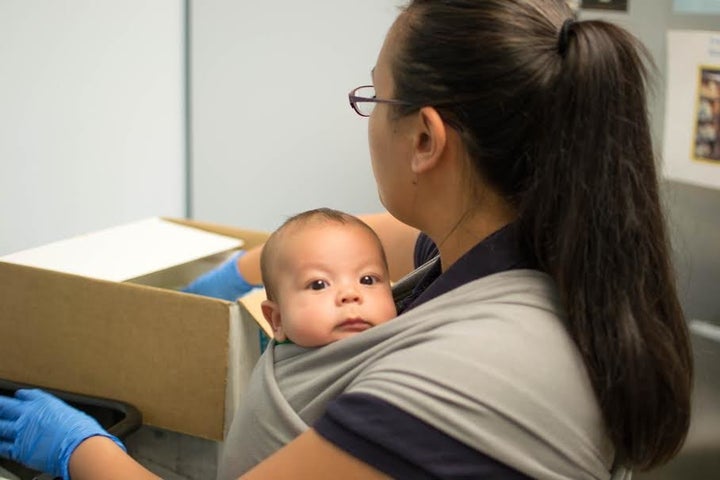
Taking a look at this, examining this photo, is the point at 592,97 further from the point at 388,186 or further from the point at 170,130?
the point at 170,130

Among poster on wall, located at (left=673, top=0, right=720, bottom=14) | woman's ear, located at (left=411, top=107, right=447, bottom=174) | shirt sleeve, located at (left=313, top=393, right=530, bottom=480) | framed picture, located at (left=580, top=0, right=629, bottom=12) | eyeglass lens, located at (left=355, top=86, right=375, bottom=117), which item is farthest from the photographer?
framed picture, located at (left=580, top=0, right=629, bottom=12)

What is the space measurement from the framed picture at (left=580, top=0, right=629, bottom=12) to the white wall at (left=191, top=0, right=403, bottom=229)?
0.71 m

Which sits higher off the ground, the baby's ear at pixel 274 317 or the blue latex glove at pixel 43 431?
the baby's ear at pixel 274 317

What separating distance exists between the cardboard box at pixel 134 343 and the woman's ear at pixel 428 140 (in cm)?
44

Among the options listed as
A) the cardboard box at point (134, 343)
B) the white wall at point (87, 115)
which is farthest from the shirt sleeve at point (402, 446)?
the white wall at point (87, 115)

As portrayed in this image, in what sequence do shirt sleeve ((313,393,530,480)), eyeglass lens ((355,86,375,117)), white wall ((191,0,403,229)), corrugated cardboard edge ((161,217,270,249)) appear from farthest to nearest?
white wall ((191,0,403,229)) → corrugated cardboard edge ((161,217,270,249)) → eyeglass lens ((355,86,375,117)) → shirt sleeve ((313,393,530,480))

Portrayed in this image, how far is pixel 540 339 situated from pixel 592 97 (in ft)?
0.83

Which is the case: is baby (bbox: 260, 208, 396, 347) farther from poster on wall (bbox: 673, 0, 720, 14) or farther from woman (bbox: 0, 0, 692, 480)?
poster on wall (bbox: 673, 0, 720, 14)

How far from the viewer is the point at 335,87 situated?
2326 millimetres

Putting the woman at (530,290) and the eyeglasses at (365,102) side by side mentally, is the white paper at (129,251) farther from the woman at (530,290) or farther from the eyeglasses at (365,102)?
the woman at (530,290)

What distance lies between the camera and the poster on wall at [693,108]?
152cm

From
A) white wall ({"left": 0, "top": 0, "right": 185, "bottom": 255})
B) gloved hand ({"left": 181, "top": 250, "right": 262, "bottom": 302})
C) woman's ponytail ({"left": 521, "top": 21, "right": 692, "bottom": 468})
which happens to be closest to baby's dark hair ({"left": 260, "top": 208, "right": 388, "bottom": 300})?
woman's ponytail ({"left": 521, "top": 21, "right": 692, "bottom": 468})

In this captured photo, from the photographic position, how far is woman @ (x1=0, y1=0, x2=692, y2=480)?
2.80 feet

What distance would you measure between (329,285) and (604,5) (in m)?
0.87
